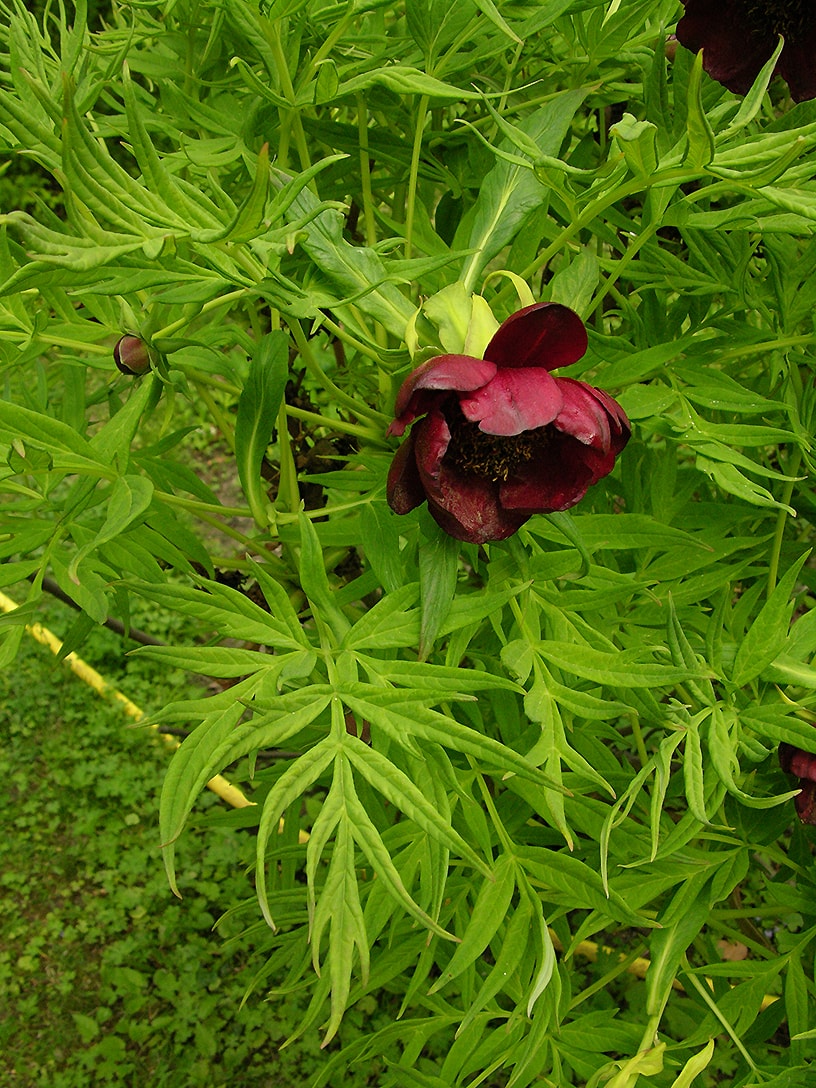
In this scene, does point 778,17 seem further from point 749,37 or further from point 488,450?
point 488,450

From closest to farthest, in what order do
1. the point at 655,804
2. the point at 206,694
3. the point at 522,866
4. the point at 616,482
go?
1. the point at 655,804
2. the point at 522,866
3. the point at 616,482
4. the point at 206,694

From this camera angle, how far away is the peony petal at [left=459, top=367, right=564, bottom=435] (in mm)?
516

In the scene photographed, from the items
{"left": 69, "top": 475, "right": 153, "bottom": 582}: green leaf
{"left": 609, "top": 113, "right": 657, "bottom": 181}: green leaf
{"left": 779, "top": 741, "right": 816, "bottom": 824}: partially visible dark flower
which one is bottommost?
{"left": 779, "top": 741, "right": 816, "bottom": 824}: partially visible dark flower

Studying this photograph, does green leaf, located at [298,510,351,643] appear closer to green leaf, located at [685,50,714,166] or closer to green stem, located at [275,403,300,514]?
green stem, located at [275,403,300,514]

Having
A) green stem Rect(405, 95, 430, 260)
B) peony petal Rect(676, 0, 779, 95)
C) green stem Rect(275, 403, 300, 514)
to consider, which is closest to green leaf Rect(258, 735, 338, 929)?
green stem Rect(275, 403, 300, 514)

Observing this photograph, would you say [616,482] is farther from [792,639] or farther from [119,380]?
[119,380]

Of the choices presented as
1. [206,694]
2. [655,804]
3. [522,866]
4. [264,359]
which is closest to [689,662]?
[655,804]

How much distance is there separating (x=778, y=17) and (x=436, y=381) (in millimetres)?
384

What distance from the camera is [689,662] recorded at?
0.62 metres

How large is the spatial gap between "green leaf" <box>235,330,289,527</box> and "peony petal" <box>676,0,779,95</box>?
33cm

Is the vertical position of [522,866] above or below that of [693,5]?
below

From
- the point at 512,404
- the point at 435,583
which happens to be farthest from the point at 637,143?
the point at 435,583

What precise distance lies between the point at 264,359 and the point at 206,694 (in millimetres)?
1415

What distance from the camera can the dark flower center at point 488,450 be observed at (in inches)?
22.4
